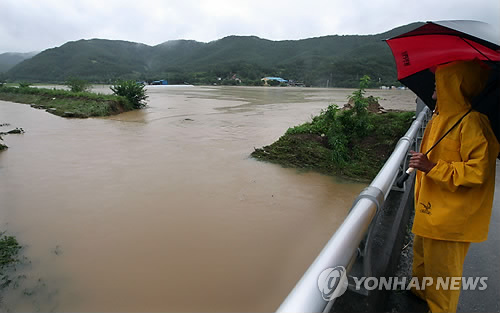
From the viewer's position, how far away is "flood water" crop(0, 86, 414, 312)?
126 inches

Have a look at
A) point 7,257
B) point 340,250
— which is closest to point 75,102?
point 7,257

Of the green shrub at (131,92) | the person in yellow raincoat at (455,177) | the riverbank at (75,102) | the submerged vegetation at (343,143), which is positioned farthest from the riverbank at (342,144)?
Result: the green shrub at (131,92)

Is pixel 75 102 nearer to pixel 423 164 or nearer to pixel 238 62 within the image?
pixel 423 164

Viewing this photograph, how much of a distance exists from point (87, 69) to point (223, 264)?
9379 centimetres

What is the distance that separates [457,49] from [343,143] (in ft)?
19.7

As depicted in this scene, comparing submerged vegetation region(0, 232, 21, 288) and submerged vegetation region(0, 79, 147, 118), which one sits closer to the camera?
submerged vegetation region(0, 232, 21, 288)

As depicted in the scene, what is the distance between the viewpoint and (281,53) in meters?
116

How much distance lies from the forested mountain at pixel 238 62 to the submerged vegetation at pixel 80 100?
47.1 metres

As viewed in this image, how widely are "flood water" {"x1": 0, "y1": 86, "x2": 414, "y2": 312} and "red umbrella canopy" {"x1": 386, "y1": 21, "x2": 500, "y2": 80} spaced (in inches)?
98.3

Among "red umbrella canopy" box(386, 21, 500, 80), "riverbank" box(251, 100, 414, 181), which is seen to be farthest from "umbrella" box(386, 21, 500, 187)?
"riverbank" box(251, 100, 414, 181)

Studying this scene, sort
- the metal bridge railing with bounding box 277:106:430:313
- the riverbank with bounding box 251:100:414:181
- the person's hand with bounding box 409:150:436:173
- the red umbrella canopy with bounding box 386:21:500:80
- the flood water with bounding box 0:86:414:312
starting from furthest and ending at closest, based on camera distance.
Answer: the riverbank with bounding box 251:100:414:181, the flood water with bounding box 0:86:414:312, the person's hand with bounding box 409:150:436:173, the red umbrella canopy with bounding box 386:21:500:80, the metal bridge railing with bounding box 277:106:430:313

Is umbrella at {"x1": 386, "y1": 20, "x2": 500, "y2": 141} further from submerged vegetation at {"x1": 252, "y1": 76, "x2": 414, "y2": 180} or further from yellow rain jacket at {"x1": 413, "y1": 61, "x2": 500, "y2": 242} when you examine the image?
submerged vegetation at {"x1": 252, "y1": 76, "x2": 414, "y2": 180}

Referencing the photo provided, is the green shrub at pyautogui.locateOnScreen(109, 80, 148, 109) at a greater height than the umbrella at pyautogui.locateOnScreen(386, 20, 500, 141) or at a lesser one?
lesser

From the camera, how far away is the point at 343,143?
735 centimetres
